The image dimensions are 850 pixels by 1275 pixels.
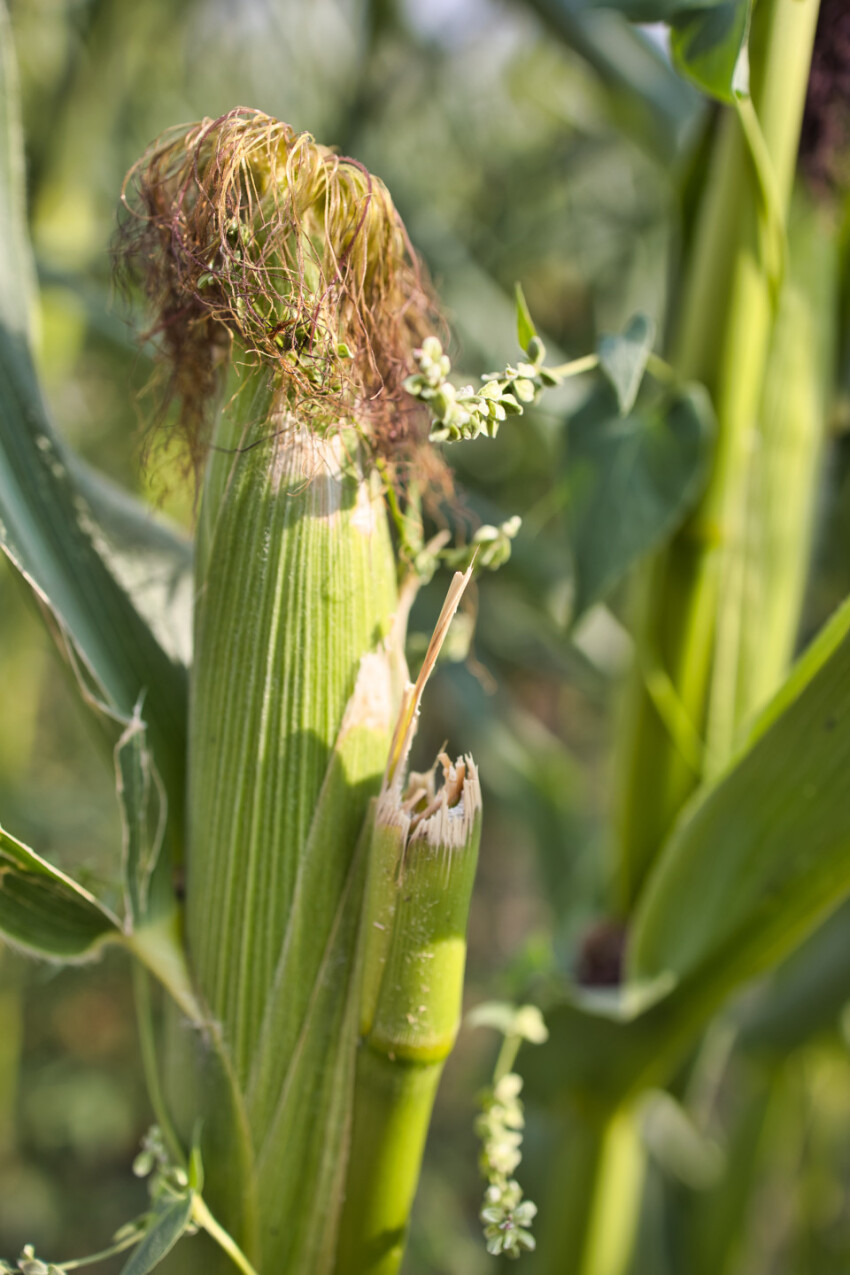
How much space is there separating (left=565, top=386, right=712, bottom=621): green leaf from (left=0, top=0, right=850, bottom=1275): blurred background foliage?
3 cm

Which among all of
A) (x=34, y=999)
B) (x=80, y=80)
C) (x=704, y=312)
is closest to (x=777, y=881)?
(x=704, y=312)

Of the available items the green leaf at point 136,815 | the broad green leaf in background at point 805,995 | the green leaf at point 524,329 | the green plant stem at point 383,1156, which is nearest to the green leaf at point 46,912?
the green leaf at point 136,815

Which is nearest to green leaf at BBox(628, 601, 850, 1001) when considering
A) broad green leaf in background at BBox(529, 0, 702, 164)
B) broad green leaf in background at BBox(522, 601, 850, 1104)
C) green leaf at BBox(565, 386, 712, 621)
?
broad green leaf in background at BBox(522, 601, 850, 1104)

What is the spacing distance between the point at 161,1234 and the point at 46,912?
0.40 feet

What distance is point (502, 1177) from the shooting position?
333mm

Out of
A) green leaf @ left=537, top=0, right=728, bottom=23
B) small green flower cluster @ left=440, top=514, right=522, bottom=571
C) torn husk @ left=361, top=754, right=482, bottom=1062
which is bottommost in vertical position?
torn husk @ left=361, top=754, right=482, bottom=1062

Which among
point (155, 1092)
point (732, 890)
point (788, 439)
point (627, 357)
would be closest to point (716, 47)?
point (627, 357)

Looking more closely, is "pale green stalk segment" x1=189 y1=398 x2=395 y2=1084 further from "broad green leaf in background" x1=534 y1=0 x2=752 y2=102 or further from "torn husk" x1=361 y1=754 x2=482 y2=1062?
"broad green leaf in background" x1=534 y1=0 x2=752 y2=102

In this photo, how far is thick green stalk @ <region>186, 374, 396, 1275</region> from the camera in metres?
0.31

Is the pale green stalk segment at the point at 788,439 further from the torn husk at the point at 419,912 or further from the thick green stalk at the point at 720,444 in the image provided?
the torn husk at the point at 419,912

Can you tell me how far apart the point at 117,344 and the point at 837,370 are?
1.89 ft

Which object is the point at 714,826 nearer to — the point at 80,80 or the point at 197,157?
the point at 197,157

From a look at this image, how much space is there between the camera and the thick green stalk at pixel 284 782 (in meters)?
0.31

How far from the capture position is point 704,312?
1.57 ft
